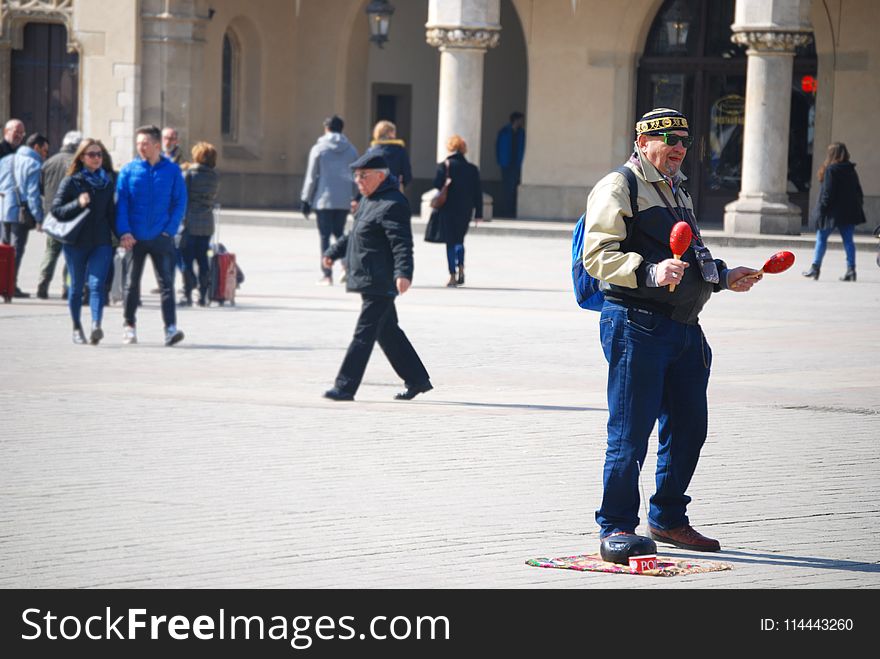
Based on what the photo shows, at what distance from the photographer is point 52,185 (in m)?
16.5

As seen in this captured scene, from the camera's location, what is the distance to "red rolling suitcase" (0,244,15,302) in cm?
1583

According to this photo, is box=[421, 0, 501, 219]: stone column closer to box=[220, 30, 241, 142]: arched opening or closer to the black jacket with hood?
box=[220, 30, 241, 142]: arched opening

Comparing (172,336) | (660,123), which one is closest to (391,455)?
(660,123)

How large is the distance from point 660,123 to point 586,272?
0.63m

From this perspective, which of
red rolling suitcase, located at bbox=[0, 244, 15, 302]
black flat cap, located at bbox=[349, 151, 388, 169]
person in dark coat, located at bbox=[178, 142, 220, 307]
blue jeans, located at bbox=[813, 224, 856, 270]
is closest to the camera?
black flat cap, located at bbox=[349, 151, 388, 169]

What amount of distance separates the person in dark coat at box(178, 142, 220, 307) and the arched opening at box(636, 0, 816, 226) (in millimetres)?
14799

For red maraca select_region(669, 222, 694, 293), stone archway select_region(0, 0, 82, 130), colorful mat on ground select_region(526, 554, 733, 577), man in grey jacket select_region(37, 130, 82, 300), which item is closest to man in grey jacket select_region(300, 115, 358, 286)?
man in grey jacket select_region(37, 130, 82, 300)

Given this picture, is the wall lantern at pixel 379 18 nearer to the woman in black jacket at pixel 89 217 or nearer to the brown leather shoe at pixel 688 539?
the woman in black jacket at pixel 89 217

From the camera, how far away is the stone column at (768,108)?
24766mm

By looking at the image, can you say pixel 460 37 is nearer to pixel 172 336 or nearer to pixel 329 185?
pixel 329 185

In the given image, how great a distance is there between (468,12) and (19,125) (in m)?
10.0

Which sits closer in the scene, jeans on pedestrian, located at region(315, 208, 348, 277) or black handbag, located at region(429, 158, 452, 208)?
black handbag, located at region(429, 158, 452, 208)

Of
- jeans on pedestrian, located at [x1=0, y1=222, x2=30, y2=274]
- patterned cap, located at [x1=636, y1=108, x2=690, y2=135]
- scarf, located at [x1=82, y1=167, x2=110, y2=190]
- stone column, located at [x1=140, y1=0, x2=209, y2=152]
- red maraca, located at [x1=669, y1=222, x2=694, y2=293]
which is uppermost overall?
stone column, located at [x1=140, y1=0, x2=209, y2=152]
